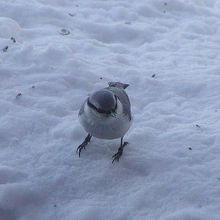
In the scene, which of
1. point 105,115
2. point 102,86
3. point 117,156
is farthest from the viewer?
point 102,86

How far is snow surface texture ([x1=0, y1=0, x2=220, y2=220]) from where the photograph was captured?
288cm

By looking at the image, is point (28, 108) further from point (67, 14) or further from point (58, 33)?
point (67, 14)

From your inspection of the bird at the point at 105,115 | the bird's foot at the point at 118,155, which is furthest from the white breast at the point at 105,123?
the bird's foot at the point at 118,155

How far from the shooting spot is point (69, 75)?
172 inches

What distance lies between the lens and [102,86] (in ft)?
14.2

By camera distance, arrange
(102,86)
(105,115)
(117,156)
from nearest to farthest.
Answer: (105,115)
(117,156)
(102,86)

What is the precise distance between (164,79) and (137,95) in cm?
47

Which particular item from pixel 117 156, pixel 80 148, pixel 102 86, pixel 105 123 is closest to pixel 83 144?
pixel 80 148

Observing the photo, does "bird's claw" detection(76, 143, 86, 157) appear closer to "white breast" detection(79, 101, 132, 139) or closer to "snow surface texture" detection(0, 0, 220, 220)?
"snow surface texture" detection(0, 0, 220, 220)

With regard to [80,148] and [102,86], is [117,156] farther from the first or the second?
[102,86]

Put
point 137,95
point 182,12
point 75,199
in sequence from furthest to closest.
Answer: point 182,12 → point 137,95 → point 75,199

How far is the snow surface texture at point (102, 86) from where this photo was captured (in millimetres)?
2875

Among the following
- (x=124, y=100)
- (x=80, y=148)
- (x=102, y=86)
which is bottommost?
(x=102, y=86)

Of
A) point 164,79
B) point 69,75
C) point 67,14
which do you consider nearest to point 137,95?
point 164,79
